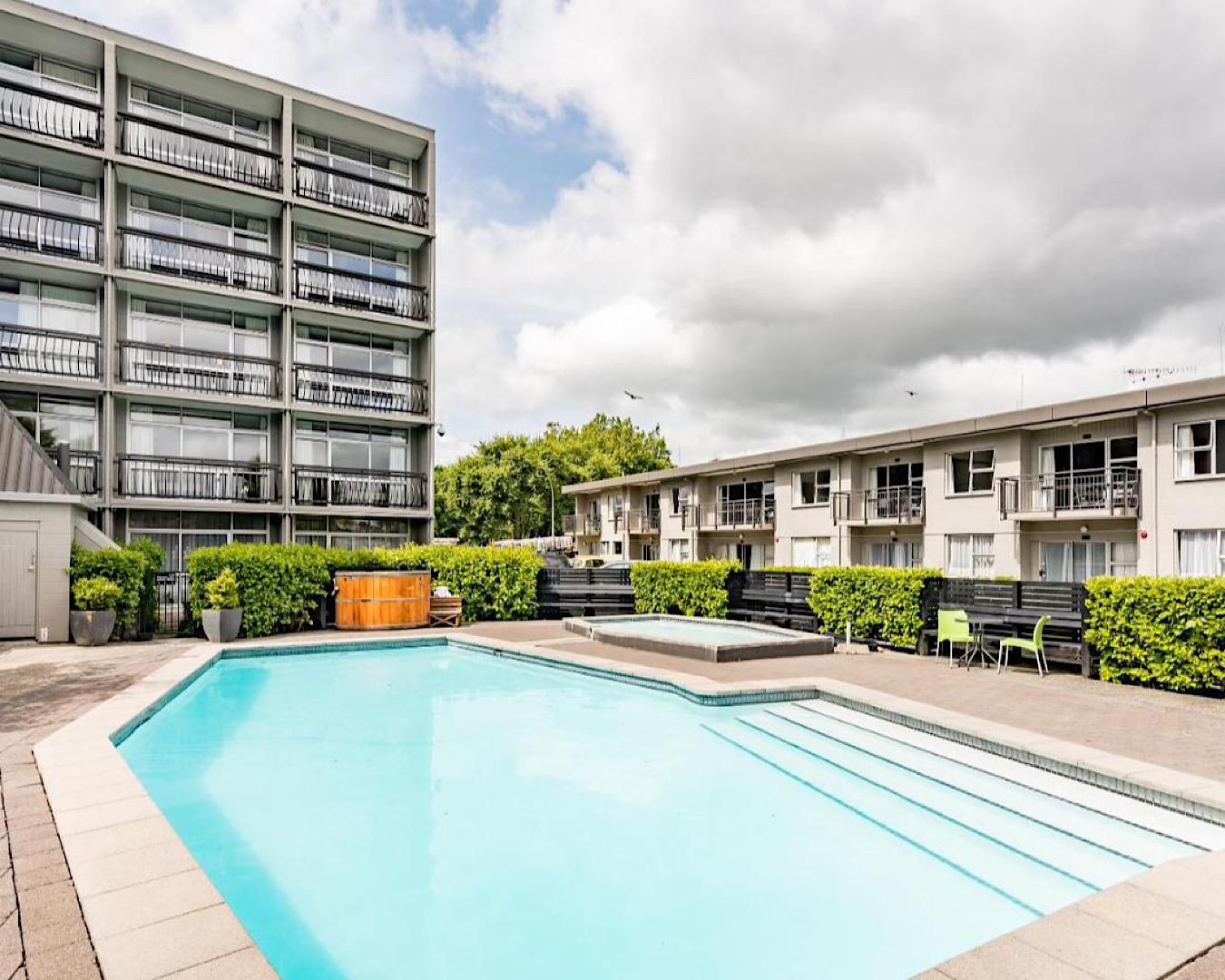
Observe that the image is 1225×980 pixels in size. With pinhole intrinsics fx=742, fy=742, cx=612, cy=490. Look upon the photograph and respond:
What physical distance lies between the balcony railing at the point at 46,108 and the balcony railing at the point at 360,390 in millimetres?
7824

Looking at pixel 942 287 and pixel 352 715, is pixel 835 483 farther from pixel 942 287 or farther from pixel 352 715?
pixel 352 715

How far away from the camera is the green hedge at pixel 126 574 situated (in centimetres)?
1348

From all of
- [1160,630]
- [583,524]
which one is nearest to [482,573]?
[1160,630]

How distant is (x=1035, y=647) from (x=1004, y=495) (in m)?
11.7

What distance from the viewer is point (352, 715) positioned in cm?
929

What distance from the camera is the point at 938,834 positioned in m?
5.55

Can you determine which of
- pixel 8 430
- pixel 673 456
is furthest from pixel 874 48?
pixel 673 456

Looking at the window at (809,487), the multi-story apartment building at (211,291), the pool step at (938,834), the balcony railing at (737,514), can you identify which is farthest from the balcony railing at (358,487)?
the pool step at (938,834)

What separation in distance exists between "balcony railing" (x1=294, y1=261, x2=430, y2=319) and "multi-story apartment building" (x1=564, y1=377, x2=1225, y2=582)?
45.0 ft

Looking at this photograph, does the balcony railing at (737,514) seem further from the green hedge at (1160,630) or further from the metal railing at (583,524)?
the green hedge at (1160,630)

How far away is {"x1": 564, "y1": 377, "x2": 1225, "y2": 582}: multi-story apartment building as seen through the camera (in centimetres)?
Result: 1717

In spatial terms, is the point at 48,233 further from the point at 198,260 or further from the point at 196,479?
the point at 196,479

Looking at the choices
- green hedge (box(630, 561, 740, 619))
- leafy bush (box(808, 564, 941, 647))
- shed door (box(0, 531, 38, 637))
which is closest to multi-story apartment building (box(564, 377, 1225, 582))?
leafy bush (box(808, 564, 941, 647))

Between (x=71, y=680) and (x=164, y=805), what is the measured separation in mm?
4813
